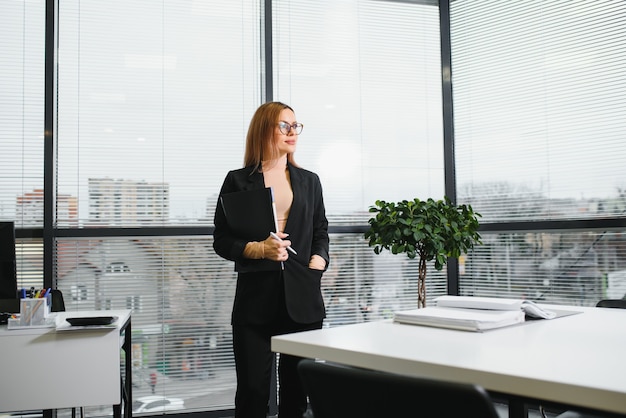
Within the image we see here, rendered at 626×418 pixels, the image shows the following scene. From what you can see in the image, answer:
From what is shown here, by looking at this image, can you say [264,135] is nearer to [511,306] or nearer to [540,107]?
→ [511,306]

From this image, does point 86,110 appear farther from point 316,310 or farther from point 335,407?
point 335,407

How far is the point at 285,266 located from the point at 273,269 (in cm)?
5

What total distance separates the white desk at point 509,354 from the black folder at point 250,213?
2.84 feet

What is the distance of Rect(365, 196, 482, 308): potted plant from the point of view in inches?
143

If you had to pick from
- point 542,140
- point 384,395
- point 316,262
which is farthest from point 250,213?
point 542,140

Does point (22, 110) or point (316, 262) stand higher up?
point (22, 110)

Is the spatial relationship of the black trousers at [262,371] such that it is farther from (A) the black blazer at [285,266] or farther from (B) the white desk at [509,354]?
(B) the white desk at [509,354]

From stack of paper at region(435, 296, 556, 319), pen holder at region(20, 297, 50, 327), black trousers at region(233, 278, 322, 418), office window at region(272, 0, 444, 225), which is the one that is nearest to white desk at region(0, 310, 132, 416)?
pen holder at region(20, 297, 50, 327)

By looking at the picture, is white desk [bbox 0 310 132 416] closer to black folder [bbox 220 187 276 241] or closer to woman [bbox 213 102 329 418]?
woman [bbox 213 102 329 418]

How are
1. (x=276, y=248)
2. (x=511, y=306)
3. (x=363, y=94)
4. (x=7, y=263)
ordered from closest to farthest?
(x=511, y=306)
(x=276, y=248)
(x=7, y=263)
(x=363, y=94)

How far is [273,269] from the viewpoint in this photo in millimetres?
2465

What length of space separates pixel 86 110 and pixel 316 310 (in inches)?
83.2

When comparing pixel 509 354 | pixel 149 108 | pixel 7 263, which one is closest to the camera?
pixel 509 354

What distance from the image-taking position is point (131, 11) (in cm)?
379
